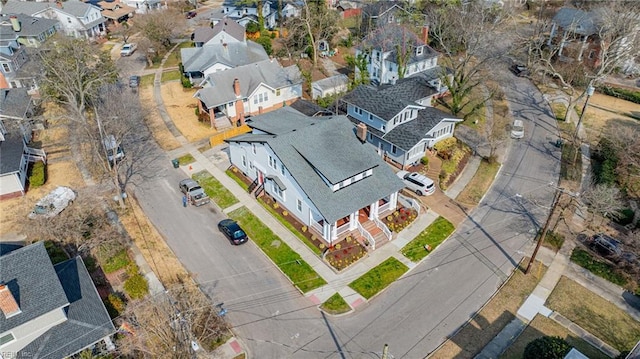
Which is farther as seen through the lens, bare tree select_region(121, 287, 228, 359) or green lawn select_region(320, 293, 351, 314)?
green lawn select_region(320, 293, 351, 314)

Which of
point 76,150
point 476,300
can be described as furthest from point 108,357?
point 76,150

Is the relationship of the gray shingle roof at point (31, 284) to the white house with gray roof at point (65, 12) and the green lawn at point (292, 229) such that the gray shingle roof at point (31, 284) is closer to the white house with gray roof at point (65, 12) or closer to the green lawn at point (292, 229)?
the green lawn at point (292, 229)

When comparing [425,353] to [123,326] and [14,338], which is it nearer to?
[123,326]

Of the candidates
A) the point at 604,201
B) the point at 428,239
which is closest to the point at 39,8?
the point at 428,239

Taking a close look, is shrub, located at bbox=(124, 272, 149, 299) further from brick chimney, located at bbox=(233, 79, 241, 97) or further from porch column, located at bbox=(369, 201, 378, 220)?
brick chimney, located at bbox=(233, 79, 241, 97)

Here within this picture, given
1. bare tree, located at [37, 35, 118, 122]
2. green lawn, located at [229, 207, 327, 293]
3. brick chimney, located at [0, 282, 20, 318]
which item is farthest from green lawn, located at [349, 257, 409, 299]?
bare tree, located at [37, 35, 118, 122]
